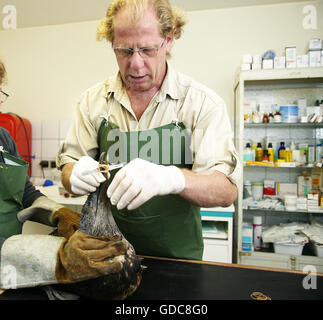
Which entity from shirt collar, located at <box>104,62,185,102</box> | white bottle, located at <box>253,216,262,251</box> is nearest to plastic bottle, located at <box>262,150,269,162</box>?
white bottle, located at <box>253,216,262,251</box>

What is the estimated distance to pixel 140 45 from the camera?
1.07 metres

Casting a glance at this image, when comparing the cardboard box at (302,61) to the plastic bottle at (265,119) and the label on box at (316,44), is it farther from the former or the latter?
the plastic bottle at (265,119)

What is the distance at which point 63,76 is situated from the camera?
131 inches

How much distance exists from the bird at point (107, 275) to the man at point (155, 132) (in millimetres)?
80

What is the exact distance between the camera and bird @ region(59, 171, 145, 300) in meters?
0.74

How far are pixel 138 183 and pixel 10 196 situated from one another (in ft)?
2.38

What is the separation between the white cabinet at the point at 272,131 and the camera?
2514mm

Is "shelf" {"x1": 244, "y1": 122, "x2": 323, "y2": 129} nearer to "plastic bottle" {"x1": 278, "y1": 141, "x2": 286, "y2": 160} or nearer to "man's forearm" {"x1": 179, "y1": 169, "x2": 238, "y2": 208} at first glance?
"plastic bottle" {"x1": 278, "y1": 141, "x2": 286, "y2": 160}

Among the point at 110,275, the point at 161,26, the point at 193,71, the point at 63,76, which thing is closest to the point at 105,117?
the point at 161,26

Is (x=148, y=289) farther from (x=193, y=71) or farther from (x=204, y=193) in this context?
(x=193, y=71)

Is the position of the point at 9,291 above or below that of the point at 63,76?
below

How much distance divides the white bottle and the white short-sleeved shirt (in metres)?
1.79

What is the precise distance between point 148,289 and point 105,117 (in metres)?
0.85

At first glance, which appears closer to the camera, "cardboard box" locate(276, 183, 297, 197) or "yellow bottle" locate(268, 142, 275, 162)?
"yellow bottle" locate(268, 142, 275, 162)
